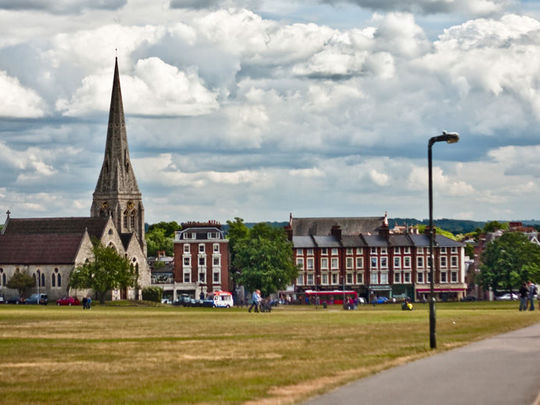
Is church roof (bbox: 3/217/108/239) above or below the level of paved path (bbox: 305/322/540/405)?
above

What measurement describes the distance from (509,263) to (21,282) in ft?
239

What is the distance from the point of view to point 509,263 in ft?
543

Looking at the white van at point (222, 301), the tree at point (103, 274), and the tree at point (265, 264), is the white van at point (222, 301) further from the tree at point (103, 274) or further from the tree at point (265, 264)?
the tree at point (103, 274)

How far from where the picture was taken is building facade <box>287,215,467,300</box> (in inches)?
7470

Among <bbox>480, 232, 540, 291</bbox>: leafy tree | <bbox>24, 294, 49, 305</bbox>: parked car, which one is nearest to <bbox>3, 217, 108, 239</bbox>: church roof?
<bbox>24, 294, 49, 305</bbox>: parked car

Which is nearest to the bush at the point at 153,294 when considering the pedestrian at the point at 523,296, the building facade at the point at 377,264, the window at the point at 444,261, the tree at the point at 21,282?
the tree at the point at 21,282

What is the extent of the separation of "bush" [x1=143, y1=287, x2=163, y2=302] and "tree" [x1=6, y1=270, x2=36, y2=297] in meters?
19.9

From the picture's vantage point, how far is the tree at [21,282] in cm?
16200

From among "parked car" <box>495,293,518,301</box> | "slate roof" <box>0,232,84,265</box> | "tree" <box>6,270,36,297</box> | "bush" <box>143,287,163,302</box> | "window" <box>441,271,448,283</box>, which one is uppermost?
"slate roof" <box>0,232,84,265</box>

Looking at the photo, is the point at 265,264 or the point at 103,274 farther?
the point at 265,264

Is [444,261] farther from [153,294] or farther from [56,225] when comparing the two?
[56,225]

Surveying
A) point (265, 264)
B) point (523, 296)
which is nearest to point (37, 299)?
point (265, 264)

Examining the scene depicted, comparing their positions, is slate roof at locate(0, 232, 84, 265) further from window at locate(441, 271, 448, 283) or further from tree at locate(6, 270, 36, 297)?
window at locate(441, 271, 448, 283)

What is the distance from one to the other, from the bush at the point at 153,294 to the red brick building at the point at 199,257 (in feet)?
24.0
